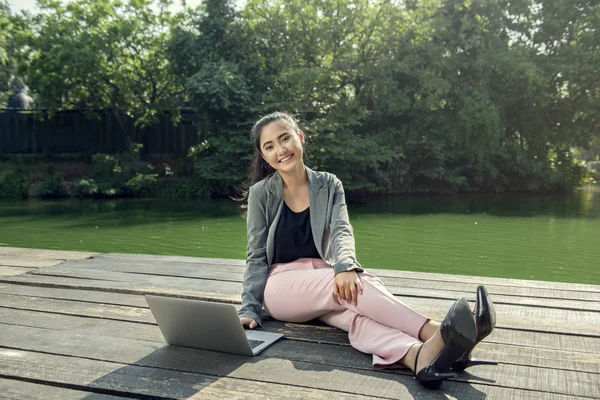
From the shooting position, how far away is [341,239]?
7.63 feet

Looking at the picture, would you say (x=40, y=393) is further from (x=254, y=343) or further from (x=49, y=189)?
(x=49, y=189)

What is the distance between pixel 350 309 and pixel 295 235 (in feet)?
1.51

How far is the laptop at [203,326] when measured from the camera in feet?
6.50

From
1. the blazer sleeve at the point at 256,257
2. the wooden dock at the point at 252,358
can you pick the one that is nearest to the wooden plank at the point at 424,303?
the wooden dock at the point at 252,358

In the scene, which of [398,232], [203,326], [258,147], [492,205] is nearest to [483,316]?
[203,326]

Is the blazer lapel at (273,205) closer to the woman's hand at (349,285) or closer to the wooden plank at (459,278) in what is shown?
the woman's hand at (349,285)

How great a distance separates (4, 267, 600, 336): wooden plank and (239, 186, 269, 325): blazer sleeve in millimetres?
373

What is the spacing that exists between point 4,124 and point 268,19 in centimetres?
805

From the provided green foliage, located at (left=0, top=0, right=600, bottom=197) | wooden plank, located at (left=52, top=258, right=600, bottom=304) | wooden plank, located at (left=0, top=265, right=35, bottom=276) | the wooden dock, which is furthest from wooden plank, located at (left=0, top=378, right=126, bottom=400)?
green foliage, located at (left=0, top=0, right=600, bottom=197)

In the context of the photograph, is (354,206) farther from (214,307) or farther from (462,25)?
(214,307)

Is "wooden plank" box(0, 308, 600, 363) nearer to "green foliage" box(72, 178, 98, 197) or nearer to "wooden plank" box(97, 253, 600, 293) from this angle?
"wooden plank" box(97, 253, 600, 293)

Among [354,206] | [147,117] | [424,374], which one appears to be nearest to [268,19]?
[147,117]

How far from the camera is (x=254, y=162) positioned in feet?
8.62

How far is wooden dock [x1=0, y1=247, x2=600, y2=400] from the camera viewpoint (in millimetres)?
1769
